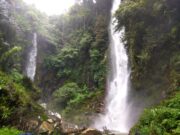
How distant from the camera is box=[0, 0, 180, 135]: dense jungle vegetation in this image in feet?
31.1

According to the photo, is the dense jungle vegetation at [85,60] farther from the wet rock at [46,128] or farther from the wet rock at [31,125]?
the wet rock at [46,128]

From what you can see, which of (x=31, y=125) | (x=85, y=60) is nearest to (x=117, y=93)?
(x=85, y=60)

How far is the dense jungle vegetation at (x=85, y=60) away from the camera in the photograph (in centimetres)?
948

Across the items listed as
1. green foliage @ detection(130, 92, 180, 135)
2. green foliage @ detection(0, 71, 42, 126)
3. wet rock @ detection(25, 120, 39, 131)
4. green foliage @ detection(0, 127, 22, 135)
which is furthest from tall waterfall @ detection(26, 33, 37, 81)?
green foliage @ detection(130, 92, 180, 135)

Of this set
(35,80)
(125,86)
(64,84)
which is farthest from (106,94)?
(35,80)

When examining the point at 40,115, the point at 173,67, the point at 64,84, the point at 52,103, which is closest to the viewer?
the point at 40,115

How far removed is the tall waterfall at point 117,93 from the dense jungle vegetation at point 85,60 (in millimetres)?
687

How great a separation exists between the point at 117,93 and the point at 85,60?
245 inches

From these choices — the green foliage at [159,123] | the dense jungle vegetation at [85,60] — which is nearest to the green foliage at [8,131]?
the dense jungle vegetation at [85,60]

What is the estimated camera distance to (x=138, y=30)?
1630 cm

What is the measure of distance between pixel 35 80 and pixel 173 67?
12.4m

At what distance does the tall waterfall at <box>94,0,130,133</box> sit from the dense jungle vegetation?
0.69 metres

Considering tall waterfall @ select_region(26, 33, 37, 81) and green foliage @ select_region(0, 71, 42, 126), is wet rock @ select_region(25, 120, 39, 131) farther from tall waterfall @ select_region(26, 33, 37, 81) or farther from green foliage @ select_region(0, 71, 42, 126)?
tall waterfall @ select_region(26, 33, 37, 81)

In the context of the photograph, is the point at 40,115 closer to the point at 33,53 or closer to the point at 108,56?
the point at 108,56
